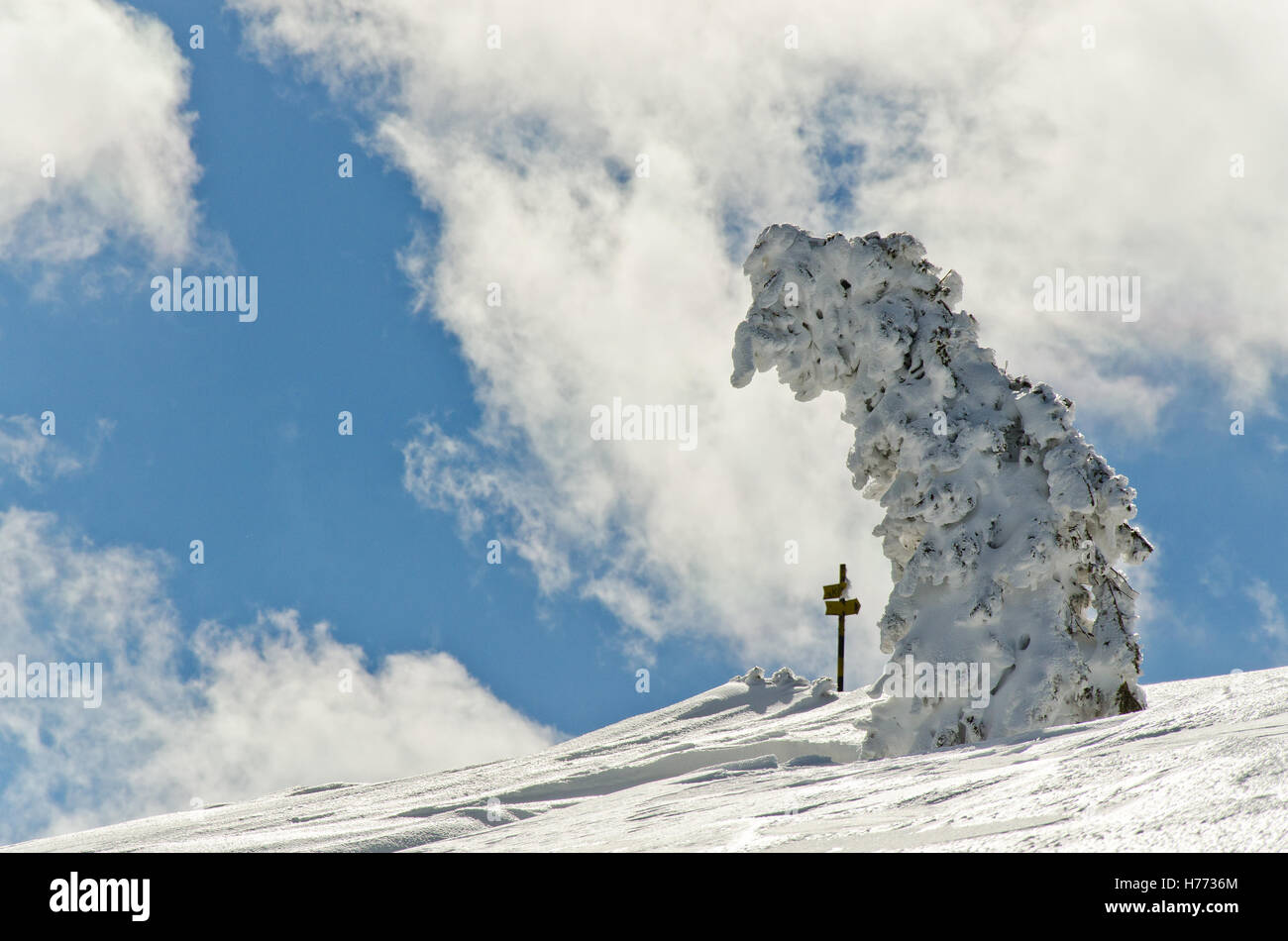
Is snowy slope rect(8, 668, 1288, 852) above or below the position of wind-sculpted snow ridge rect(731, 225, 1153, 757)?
below

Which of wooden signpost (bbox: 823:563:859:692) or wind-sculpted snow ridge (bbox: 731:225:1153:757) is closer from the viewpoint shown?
wind-sculpted snow ridge (bbox: 731:225:1153:757)

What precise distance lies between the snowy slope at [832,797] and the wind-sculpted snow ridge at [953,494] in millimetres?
1216

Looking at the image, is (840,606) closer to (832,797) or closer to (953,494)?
(953,494)

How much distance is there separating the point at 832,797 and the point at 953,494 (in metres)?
5.71

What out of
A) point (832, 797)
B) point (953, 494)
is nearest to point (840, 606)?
point (953, 494)

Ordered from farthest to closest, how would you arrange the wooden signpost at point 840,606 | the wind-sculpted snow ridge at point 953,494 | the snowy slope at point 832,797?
1. the wooden signpost at point 840,606
2. the wind-sculpted snow ridge at point 953,494
3. the snowy slope at point 832,797

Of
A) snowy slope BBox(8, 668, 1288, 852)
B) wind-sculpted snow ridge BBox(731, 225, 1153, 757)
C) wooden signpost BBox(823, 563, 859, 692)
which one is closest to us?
snowy slope BBox(8, 668, 1288, 852)

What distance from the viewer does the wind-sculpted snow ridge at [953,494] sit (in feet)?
36.0

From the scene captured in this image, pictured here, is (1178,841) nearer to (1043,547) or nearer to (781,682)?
(1043,547)

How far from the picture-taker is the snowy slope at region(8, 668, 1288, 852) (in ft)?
15.0

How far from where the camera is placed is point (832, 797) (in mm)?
6465

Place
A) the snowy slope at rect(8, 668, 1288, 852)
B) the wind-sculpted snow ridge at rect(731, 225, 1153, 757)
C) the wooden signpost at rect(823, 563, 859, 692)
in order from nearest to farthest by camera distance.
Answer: the snowy slope at rect(8, 668, 1288, 852) → the wind-sculpted snow ridge at rect(731, 225, 1153, 757) → the wooden signpost at rect(823, 563, 859, 692)

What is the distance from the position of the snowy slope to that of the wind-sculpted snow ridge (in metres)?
1.22
